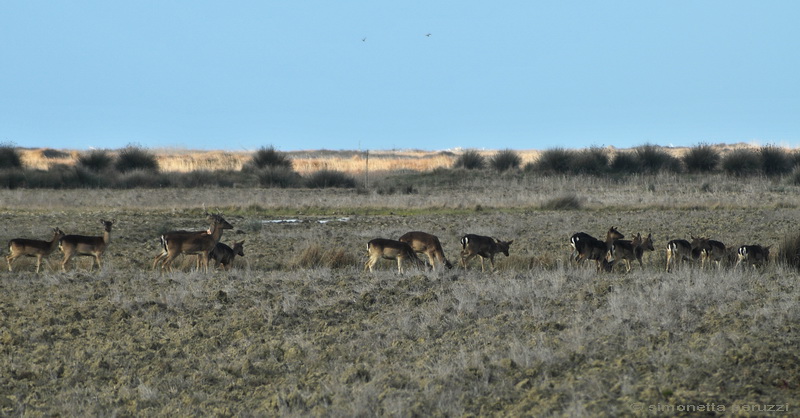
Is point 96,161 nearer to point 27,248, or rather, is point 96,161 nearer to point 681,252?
point 27,248

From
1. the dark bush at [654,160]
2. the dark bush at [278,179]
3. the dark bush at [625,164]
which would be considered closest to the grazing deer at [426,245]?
the dark bush at [278,179]

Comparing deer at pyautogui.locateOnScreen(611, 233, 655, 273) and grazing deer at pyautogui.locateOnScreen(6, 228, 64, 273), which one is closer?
grazing deer at pyautogui.locateOnScreen(6, 228, 64, 273)

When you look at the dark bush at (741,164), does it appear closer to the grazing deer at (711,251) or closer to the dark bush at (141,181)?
the dark bush at (141,181)

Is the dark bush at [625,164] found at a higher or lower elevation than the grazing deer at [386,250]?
higher

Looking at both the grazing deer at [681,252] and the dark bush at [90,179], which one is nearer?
the grazing deer at [681,252]

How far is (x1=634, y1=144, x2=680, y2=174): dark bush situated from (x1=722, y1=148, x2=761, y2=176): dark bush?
3.30m

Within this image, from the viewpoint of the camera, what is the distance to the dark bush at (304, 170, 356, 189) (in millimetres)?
50094

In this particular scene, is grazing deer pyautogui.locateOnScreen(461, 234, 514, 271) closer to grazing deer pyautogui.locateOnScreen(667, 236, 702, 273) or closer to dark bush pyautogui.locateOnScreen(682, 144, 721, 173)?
grazing deer pyautogui.locateOnScreen(667, 236, 702, 273)

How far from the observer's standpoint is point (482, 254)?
62.5 ft

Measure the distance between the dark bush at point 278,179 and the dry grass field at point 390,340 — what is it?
30584 millimetres

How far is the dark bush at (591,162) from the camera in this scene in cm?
5747

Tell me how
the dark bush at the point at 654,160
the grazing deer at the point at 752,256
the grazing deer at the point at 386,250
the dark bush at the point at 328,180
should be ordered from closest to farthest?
the grazing deer at the point at 752,256
the grazing deer at the point at 386,250
the dark bush at the point at 328,180
the dark bush at the point at 654,160

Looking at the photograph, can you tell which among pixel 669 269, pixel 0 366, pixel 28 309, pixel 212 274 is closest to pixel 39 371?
pixel 0 366

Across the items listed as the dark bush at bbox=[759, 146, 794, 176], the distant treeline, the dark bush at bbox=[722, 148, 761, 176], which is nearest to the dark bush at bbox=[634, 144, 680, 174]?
the distant treeline
